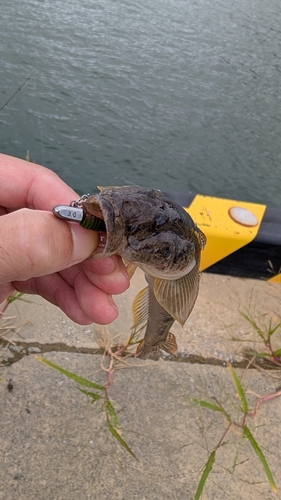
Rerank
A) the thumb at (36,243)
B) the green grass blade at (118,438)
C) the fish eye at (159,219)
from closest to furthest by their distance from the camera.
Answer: the thumb at (36,243), the fish eye at (159,219), the green grass blade at (118,438)

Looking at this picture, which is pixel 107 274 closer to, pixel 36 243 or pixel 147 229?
pixel 147 229

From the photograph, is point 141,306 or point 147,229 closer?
point 147,229

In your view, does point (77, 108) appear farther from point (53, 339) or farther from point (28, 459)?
point (28, 459)

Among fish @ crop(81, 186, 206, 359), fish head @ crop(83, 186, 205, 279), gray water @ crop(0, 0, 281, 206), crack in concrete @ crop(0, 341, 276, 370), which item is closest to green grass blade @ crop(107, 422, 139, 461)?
fish @ crop(81, 186, 206, 359)

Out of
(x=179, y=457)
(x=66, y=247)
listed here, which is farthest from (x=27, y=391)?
(x=66, y=247)

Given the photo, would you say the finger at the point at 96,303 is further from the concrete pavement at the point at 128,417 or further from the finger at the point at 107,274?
the concrete pavement at the point at 128,417

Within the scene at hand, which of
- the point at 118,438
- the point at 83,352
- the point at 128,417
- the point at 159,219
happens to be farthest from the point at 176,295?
the point at 83,352

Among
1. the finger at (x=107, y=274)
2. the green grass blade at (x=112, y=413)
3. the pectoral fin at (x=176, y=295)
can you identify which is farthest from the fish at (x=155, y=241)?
the green grass blade at (x=112, y=413)
